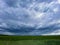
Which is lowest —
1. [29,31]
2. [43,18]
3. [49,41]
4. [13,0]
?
[49,41]

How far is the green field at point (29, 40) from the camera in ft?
7.66

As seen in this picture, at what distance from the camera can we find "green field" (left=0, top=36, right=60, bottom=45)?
234 centimetres

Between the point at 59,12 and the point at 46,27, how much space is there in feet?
1.06

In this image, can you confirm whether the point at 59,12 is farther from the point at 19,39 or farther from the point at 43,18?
the point at 19,39

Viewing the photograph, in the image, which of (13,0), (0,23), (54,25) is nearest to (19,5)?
(13,0)

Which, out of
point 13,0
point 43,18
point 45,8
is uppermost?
point 13,0

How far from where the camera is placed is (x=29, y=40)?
2.35 metres

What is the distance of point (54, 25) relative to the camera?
2379 millimetres

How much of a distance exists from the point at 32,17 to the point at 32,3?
23cm

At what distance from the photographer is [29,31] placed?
2.39 m

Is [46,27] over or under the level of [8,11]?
under

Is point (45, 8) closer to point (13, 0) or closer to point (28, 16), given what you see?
point (28, 16)

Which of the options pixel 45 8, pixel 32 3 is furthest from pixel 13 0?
pixel 45 8

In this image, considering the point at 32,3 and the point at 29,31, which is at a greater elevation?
the point at 32,3
